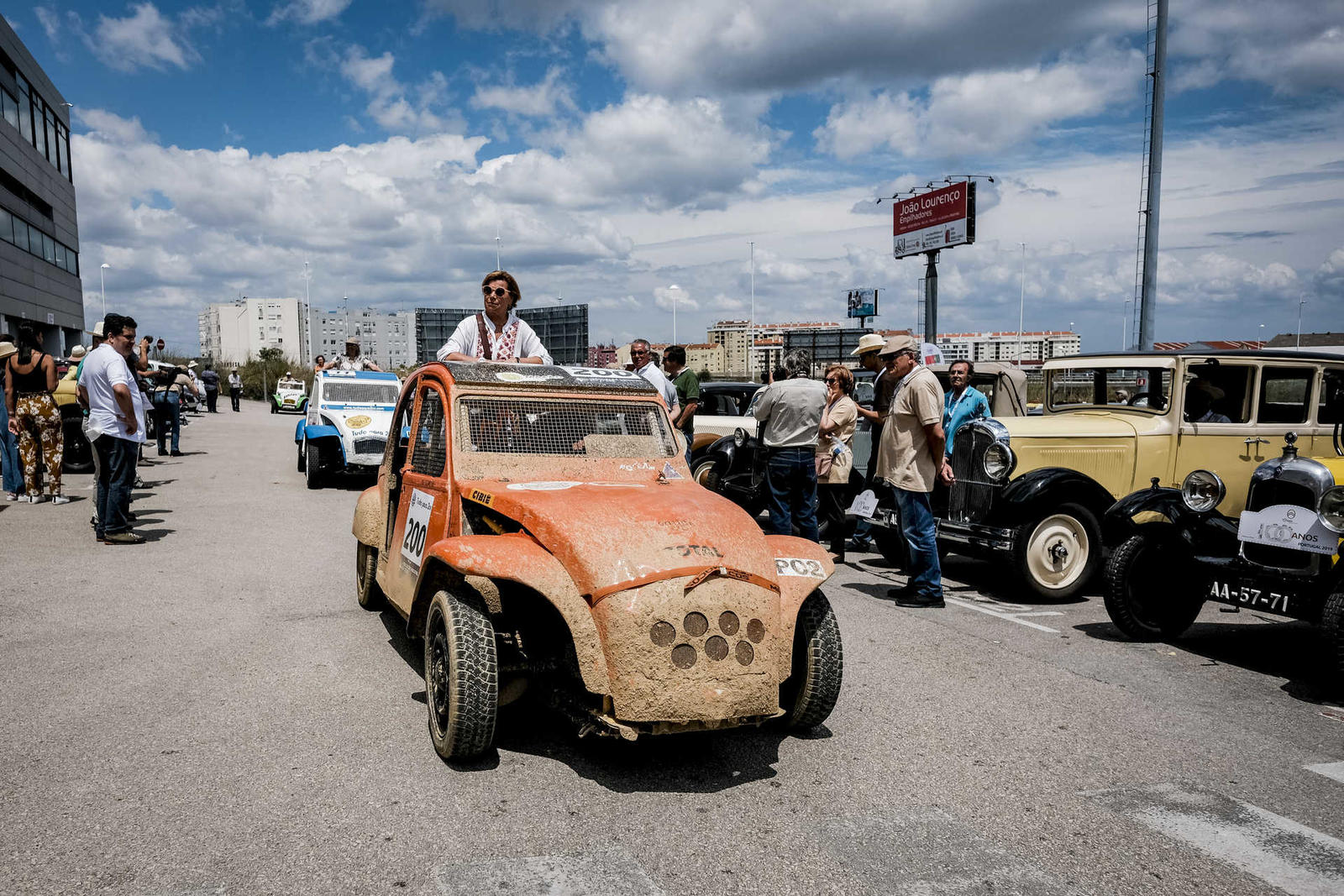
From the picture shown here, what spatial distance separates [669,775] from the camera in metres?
3.58

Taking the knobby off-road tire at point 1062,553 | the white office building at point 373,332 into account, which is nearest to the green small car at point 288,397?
the knobby off-road tire at point 1062,553

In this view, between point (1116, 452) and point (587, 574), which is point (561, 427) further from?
point (1116, 452)

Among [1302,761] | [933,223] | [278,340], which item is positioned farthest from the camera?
[278,340]

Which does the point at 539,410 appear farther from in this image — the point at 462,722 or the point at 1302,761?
the point at 1302,761

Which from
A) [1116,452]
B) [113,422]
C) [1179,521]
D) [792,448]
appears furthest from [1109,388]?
[113,422]

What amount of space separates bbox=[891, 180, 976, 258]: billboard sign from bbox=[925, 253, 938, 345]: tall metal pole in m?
0.57

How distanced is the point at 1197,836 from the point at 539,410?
343 centimetres

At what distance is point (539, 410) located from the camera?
4.69 metres

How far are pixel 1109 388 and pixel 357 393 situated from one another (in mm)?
10209

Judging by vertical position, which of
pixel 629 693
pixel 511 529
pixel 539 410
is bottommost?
pixel 629 693

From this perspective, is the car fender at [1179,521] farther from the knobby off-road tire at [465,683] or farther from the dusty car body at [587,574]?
the knobby off-road tire at [465,683]

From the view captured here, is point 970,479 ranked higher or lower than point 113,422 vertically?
lower

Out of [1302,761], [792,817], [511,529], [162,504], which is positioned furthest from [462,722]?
[162,504]

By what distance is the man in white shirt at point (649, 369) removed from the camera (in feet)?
30.0
